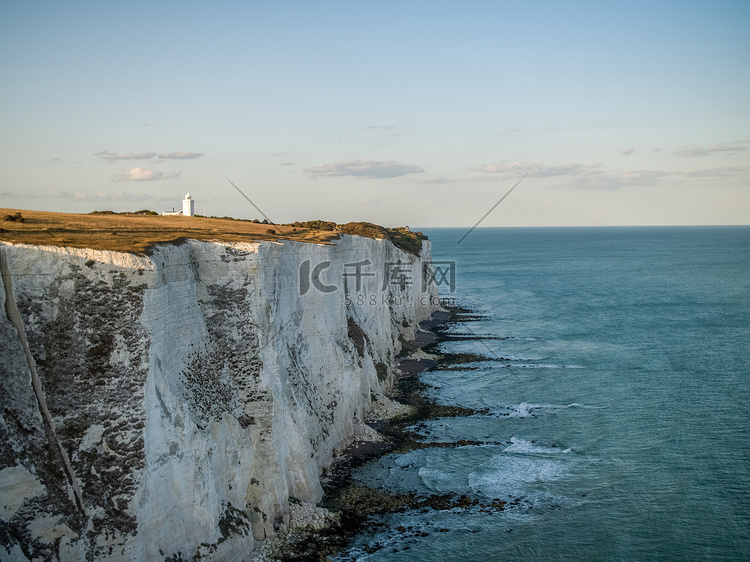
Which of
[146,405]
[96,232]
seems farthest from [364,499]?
[96,232]

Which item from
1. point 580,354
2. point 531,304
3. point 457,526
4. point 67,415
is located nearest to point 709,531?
point 457,526

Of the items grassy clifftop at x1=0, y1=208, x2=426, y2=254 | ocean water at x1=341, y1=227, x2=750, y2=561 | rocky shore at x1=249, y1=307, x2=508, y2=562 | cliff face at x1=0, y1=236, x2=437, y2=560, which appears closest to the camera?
cliff face at x1=0, y1=236, x2=437, y2=560

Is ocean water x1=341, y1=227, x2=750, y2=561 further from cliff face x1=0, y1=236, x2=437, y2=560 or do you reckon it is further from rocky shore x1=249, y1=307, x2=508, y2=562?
cliff face x1=0, y1=236, x2=437, y2=560

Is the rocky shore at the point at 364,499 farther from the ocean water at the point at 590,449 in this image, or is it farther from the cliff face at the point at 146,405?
the cliff face at the point at 146,405

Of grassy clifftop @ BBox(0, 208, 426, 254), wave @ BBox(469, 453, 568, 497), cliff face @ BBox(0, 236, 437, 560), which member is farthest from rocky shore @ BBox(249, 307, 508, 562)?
grassy clifftop @ BBox(0, 208, 426, 254)

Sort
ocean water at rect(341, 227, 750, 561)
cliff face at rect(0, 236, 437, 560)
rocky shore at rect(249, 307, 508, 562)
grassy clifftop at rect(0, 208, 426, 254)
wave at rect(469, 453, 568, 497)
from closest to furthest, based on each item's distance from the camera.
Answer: cliff face at rect(0, 236, 437, 560) < grassy clifftop at rect(0, 208, 426, 254) < rocky shore at rect(249, 307, 508, 562) < ocean water at rect(341, 227, 750, 561) < wave at rect(469, 453, 568, 497)

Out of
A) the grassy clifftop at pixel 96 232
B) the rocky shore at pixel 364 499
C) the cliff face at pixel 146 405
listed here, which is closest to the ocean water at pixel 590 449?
the rocky shore at pixel 364 499

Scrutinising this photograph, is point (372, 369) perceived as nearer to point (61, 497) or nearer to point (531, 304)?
point (61, 497)
